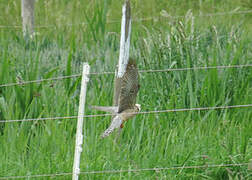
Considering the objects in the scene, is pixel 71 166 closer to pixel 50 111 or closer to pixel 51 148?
pixel 51 148

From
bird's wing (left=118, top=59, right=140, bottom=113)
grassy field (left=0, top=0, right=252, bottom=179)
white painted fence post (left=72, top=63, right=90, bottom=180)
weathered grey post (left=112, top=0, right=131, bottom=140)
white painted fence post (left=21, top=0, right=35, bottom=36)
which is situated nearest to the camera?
bird's wing (left=118, top=59, right=140, bottom=113)

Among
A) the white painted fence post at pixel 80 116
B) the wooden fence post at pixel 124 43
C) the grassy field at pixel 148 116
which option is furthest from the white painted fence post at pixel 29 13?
the white painted fence post at pixel 80 116

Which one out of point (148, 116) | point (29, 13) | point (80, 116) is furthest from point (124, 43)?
point (29, 13)

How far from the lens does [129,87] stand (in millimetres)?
2188

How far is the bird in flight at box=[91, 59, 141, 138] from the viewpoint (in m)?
2.15

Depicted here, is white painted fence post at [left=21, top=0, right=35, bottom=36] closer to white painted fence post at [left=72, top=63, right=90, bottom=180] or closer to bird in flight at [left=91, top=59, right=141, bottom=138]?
white painted fence post at [left=72, top=63, right=90, bottom=180]

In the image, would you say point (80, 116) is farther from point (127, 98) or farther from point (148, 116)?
point (148, 116)

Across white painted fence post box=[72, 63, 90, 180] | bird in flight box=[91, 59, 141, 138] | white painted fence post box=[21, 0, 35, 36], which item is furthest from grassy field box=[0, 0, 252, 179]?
white painted fence post box=[21, 0, 35, 36]

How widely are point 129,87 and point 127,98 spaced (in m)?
0.08

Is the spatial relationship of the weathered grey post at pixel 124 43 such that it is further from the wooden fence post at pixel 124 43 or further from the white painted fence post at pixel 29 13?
the white painted fence post at pixel 29 13

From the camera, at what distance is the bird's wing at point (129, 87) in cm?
214

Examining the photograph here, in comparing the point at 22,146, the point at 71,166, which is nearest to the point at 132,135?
the point at 71,166

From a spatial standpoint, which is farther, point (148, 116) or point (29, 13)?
point (29, 13)

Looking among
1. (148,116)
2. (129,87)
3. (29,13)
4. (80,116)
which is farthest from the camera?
(29,13)
